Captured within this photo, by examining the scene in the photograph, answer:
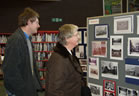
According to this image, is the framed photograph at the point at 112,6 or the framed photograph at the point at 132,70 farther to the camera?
the framed photograph at the point at 112,6

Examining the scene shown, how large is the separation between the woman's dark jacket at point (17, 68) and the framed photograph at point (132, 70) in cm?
119

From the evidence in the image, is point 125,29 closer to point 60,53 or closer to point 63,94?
point 60,53

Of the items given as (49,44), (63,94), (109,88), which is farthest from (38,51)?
(63,94)

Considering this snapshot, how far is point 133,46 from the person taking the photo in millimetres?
2133

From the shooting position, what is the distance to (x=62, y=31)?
2.03m

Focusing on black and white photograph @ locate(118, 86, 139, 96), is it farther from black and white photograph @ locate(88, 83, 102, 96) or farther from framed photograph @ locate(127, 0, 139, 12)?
framed photograph @ locate(127, 0, 139, 12)

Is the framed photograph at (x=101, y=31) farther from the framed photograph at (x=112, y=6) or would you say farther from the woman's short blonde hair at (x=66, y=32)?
the framed photograph at (x=112, y=6)

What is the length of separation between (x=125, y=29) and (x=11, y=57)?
140cm

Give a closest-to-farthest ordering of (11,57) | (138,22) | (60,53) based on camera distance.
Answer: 1. (11,57)
2. (60,53)
3. (138,22)

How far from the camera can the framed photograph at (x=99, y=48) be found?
2477 millimetres

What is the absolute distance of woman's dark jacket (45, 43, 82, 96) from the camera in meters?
1.81

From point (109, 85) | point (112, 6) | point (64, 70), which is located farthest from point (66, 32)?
point (112, 6)

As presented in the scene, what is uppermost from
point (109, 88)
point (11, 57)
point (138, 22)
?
point (138, 22)

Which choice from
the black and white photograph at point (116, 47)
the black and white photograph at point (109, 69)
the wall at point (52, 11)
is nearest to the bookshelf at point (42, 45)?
the wall at point (52, 11)
